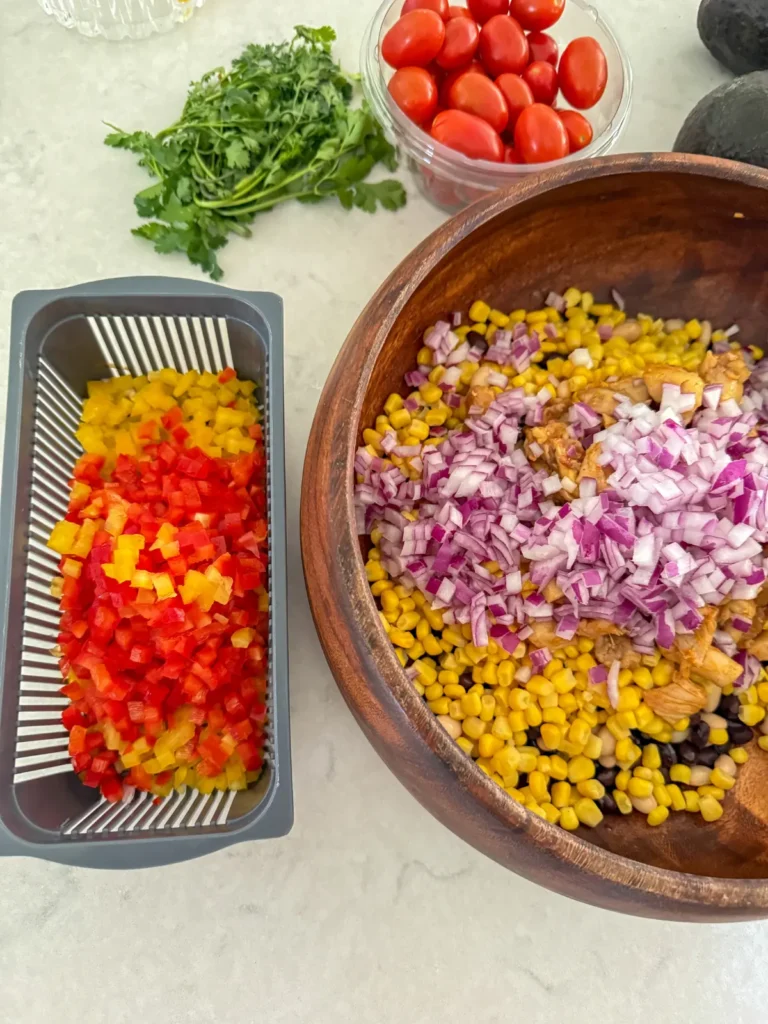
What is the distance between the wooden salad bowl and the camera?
793 millimetres

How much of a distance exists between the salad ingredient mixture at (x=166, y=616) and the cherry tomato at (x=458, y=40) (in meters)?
0.78

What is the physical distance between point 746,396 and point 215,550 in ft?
2.91

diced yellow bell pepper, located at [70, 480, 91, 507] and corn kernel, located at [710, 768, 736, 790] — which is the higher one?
diced yellow bell pepper, located at [70, 480, 91, 507]

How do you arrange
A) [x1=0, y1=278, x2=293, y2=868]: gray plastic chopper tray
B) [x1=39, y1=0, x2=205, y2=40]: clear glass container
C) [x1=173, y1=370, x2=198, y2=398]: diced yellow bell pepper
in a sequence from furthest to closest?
1. [x1=39, y1=0, x2=205, y2=40]: clear glass container
2. [x1=173, y1=370, x2=198, y2=398]: diced yellow bell pepper
3. [x1=0, y1=278, x2=293, y2=868]: gray plastic chopper tray

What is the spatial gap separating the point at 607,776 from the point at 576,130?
1.07m

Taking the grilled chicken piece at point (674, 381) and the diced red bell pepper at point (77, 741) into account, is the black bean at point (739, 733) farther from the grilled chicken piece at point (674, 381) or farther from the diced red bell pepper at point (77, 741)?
the diced red bell pepper at point (77, 741)

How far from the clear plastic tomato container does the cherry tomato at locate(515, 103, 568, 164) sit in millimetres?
20

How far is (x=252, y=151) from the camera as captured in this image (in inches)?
53.2

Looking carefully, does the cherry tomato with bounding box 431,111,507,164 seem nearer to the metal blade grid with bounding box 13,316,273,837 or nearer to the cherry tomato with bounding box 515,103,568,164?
the cherry tomato with bounding box 515,103,568,164

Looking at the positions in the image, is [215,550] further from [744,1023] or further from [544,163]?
[744,1023]

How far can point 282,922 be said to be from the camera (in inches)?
44.9

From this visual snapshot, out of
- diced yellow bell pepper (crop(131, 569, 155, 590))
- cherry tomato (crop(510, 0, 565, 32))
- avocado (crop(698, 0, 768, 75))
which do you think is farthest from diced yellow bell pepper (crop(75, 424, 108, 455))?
avocado (crop(698, 0, 768, 75))

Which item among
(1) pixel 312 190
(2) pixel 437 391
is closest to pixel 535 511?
(2) pixel 437 391

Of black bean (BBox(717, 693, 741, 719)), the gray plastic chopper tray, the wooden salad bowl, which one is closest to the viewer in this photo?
the wooden salad bowl
